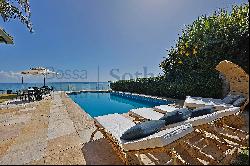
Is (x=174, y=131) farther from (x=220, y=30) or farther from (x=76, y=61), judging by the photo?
(x=76, y=61)

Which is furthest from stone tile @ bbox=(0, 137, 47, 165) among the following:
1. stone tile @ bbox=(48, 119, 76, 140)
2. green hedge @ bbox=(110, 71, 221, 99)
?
green hedge @ bbox=(110, 71, 221, 99)

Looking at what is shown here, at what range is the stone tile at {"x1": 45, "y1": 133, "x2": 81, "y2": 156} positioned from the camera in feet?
14.2

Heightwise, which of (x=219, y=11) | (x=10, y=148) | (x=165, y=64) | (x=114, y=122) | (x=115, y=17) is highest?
(x=115, y=17)

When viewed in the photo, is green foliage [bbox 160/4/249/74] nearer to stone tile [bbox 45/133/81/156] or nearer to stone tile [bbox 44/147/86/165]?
stone tile [bbox 45/133/81/156]

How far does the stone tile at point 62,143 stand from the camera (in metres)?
4.34

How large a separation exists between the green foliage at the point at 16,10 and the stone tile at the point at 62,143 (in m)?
7.12

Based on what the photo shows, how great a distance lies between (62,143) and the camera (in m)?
4.74

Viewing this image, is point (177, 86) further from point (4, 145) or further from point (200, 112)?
point (4, 145)

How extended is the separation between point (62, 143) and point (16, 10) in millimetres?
8440

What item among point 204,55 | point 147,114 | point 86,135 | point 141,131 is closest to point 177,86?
point 204,55

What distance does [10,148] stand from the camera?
4621 millimetres

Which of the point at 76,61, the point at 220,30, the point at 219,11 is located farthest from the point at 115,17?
the point at 76,61

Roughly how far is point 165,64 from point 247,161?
1403 cm

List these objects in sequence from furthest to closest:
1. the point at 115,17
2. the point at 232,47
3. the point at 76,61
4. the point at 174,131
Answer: the point at 76,61
the point at 115,17
the point at 232,47
the point at 174,131
